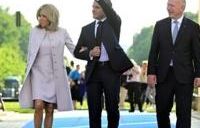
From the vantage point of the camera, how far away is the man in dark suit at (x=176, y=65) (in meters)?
8.56

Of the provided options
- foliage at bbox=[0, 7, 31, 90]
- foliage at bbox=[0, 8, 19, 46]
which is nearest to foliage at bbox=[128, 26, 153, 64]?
foliage at bbox=[0, 7, 31, 90]

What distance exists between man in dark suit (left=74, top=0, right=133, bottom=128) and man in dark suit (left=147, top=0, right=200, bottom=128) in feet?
1.50

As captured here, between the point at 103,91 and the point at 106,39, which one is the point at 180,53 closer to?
the point at 106,39

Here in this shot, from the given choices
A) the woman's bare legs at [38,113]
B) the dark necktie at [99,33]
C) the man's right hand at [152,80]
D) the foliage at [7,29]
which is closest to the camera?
the man's right hand at [152,80]

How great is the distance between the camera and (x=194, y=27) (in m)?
8.68

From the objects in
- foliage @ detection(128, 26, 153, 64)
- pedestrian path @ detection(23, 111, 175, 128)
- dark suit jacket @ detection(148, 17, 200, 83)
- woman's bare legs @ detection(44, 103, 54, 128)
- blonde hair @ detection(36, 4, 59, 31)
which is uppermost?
foliage @ detection(128, 26, 153, 64)

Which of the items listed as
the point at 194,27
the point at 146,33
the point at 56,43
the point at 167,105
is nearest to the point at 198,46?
the point at 194,27

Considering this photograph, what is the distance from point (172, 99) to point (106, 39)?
1.14 meters

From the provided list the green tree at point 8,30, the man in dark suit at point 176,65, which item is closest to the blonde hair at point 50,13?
the man in dark suit at point 176,65

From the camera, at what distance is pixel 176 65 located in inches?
337

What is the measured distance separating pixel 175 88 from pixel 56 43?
189cm

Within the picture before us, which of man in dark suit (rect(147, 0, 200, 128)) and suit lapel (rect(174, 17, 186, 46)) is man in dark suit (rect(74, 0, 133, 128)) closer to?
man in dark suit (rect(147, 0, 200, 128))

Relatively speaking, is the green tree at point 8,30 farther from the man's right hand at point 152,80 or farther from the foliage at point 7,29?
the man's right hand at point 152,80

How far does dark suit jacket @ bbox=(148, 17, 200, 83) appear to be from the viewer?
28.1 feet
